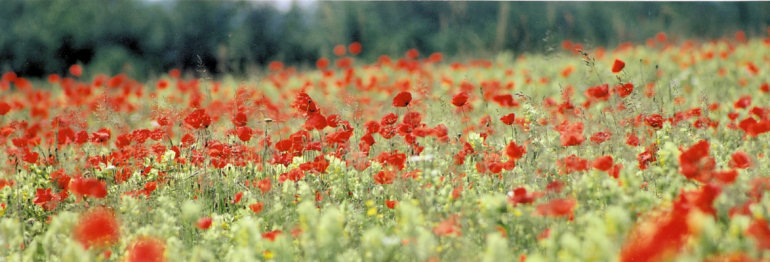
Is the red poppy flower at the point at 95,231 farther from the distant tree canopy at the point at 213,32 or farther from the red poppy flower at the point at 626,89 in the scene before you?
the distant tree canopy at the point at 213,32

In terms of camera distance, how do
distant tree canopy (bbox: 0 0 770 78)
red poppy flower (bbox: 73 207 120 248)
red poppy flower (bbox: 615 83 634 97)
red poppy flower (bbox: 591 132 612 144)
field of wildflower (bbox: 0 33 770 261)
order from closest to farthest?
field of wildflower (bbox: 0 33 770 261) < red poppy flower (bbox: 73 207 120 248) < red poppy flower (bbox: 591 132 612 144) < red poppy flower (bbox: 615 83 634 97) < distant tree canopy (bbox: 0 0 770 78)

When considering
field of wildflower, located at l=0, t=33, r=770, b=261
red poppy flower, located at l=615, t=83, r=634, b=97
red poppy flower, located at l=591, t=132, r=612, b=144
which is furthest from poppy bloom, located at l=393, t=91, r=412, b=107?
red poppy flower, located at l=615, t=83, r=634, b=97

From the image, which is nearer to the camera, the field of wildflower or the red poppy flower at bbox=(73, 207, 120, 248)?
the field of wildflower

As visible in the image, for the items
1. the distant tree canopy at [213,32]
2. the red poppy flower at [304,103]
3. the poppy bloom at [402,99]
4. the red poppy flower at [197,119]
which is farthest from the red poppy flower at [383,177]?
the distant tree canopy at [213,32]

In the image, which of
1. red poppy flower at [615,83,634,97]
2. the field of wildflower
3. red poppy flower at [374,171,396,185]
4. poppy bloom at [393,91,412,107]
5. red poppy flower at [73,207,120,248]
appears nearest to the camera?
the field of wildflower

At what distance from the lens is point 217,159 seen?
11.3 ft

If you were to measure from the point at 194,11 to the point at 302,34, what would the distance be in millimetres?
3048

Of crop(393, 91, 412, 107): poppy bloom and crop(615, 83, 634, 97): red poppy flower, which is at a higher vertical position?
crop(615, 83, 634, 97): red poppy flower

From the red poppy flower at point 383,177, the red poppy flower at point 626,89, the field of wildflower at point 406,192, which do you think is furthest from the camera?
the red poppy flower at point 626,89

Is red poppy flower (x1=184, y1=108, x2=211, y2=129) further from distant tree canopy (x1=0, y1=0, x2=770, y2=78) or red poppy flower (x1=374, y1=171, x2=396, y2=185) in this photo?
distant tree canopy (x1=0, y1=0, x2=770, y2=78)

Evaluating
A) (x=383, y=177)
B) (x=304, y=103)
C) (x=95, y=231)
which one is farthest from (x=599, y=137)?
(x=95, y=231)

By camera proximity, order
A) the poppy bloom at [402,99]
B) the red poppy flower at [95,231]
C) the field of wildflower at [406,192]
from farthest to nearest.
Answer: the poppy bloom at [402,99] < the red poppy flower at [95,231] < the field of wildflower at [406,192]

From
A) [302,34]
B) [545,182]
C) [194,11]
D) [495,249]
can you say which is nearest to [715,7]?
[302,34]

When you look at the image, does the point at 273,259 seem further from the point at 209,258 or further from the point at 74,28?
the point at 74,28
